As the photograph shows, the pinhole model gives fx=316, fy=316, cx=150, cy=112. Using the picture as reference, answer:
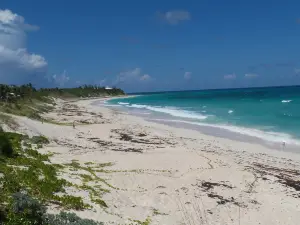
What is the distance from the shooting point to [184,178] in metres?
15.7

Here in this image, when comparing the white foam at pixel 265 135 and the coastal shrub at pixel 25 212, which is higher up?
the coastal shrub at pixel 25 212

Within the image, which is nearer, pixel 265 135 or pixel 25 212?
pixel 25 212

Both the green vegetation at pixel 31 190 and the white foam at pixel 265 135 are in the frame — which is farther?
the white foam at pixel 265 135

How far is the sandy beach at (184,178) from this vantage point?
36.7 feet

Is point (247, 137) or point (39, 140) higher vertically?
point (39, 140)

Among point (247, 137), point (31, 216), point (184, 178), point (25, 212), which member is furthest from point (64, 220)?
point (247, 137)

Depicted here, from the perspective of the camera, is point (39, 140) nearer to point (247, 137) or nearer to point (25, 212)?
point (25, 212)

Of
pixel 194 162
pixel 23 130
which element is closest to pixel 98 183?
pixel 194 162

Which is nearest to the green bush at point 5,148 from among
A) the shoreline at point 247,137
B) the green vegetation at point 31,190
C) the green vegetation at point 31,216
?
the green vegetation at point 31,190

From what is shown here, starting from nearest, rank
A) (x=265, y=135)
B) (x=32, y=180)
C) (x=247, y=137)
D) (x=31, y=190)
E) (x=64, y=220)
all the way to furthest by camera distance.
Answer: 1. (x=64, y=220)
2. (x=31, y=190)
3. (x=32, y=180)
4. (x=247, y=137)
5. (x=265, y=135)

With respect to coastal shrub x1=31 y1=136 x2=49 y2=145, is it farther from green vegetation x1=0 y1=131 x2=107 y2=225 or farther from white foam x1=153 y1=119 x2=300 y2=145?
white foam x1=153 y1=119 x2=300 y2=145

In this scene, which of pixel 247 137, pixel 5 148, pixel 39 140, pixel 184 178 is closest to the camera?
pixel 5 148

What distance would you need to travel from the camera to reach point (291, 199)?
44.3 feet

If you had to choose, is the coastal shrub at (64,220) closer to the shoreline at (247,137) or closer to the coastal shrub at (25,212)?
the coastal shrub at (25,212)
